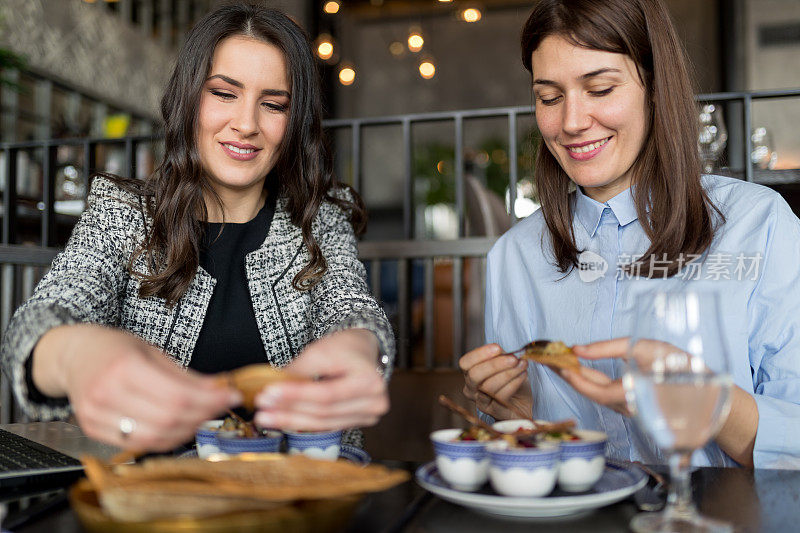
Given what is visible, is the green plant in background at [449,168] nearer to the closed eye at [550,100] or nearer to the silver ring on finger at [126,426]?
the closed eye at [550,100]

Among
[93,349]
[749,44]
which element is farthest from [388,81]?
[93,349]

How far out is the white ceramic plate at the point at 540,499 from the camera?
0.64m

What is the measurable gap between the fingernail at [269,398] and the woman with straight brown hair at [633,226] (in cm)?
46

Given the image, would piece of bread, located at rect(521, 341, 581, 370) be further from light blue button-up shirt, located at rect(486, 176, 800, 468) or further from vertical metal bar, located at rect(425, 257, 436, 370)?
vertical metal bar, located at rect(425, 257, 436, 370)

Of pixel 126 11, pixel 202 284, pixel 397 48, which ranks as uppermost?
pixel 397 48

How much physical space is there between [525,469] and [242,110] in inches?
33.6

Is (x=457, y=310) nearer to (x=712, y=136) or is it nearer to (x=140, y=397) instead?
(x=712, y=136)

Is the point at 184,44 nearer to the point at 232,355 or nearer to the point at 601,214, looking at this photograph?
the point at 232,355

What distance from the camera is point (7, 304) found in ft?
6.95

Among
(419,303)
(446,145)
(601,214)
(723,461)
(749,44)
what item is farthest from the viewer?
(446,145)

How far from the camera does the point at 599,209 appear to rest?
1311 mm

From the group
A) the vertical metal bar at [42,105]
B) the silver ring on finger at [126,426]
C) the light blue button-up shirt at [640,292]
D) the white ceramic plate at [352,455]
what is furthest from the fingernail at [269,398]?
the vertical metal bar at [42,105]

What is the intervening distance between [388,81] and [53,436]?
7.98 meters

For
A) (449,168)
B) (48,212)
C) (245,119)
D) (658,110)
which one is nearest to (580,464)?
(658,110)
